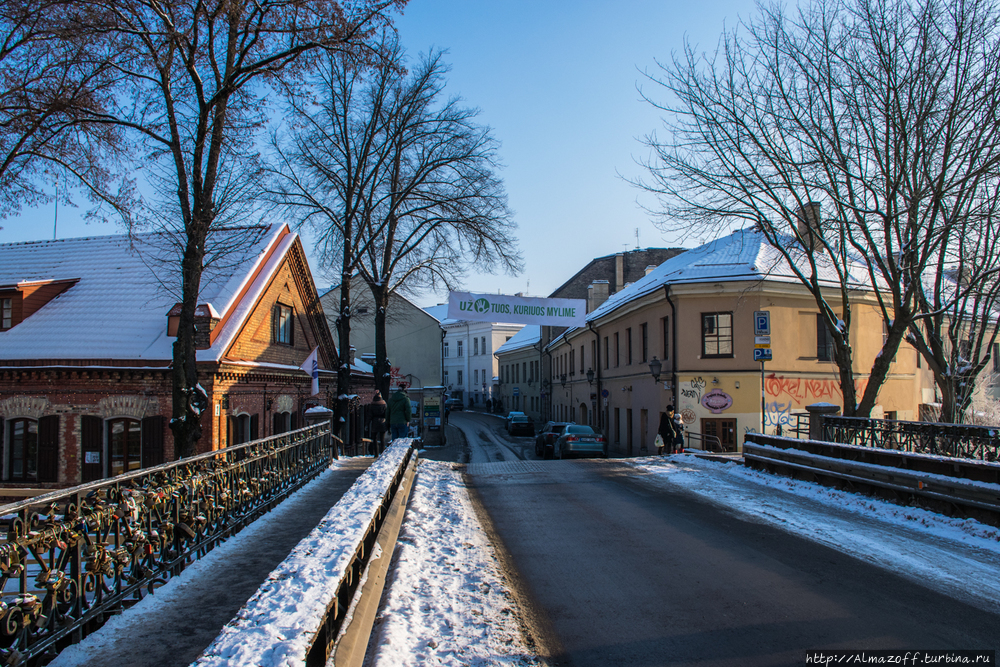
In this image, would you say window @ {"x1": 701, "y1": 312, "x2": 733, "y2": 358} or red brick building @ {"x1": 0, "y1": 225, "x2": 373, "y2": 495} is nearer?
red brick building @ {"x1": 0, "y1": 225, "x2": 373, "y2": 495}

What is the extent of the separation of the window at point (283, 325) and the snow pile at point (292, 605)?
1706 cm

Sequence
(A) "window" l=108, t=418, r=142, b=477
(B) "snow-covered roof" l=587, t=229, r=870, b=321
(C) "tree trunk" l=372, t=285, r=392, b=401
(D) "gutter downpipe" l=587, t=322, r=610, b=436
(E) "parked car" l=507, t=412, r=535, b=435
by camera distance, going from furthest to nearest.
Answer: (E) "parked car" l=507, t=412, r=535, b=435 → (D) "gutter downpipe" l=587, t=322, r=610, b=436 → (C) "tree trunk" l=372, t=285, r=392, b=401 → (B) "snow-covered roof" l=587, t=229, r=870, b=321 → (A) "window" l=108, t=418, r=142, b=477

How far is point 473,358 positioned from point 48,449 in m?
65.1

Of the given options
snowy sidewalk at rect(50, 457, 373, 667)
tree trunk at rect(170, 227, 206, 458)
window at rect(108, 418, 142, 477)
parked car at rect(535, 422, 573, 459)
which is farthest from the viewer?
parked car at rect(535, 422, 573, 459)

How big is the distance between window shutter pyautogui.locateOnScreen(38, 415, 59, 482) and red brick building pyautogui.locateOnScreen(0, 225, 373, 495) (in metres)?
0.03

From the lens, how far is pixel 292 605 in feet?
10.5

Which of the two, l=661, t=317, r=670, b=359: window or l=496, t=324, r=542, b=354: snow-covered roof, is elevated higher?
l=496, t=324, r=542, b=354: snow-covered roof

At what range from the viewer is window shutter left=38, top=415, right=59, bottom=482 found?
1709cm

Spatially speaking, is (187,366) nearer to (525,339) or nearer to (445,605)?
(445,605)

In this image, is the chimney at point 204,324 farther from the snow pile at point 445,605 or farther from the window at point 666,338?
the window at point 666,338

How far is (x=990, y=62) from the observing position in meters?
13.1

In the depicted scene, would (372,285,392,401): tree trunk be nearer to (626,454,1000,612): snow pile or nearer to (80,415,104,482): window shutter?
(80,415,104,482): window shutter

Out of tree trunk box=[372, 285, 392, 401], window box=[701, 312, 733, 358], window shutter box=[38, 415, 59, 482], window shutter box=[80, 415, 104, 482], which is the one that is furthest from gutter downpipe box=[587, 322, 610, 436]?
window shutter box=[38, 415, 59, 482]

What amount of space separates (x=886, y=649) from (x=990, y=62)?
1368 centimetres
